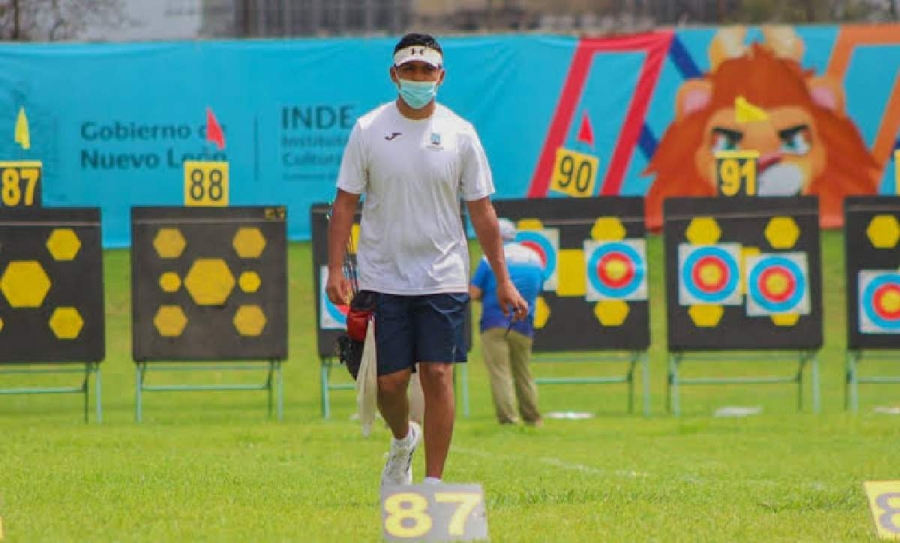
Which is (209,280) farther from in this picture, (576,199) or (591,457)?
(591,457)

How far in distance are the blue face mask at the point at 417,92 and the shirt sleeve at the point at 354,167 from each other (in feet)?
0.80

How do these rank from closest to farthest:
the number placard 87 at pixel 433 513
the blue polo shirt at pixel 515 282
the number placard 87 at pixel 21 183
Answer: the number placard 87 at pixel 433 513
the blue polo shirt at pixel 515 282
the number placard 87 at pixel 21 183

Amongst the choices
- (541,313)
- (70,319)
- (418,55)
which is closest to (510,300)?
(418,55)

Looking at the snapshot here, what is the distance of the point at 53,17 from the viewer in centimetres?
2628

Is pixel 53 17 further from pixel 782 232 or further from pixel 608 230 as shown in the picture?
pixel 782 232

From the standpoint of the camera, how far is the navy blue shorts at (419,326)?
8.88m

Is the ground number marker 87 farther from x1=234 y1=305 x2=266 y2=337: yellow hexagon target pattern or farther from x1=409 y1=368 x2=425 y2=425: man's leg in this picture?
x1=234 y1=305 x2=266 y2=337: yellow hexagon target pattern

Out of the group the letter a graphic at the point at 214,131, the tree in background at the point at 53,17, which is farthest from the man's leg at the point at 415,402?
the tree in background at the point at 53,17

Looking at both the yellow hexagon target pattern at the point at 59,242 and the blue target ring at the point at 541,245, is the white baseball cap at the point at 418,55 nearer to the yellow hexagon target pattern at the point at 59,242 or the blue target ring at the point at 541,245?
the yellow hexagon target pattern at the point at 59,242

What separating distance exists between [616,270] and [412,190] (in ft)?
33.7

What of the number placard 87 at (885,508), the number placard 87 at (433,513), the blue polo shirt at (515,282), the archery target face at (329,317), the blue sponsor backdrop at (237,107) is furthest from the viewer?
the blue sponsor backdrop at (237,107)

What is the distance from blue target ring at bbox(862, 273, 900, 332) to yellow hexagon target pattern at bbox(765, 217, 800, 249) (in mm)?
797

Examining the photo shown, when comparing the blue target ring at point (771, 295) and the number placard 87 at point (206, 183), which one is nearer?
the blue target ring at point (771, 295)

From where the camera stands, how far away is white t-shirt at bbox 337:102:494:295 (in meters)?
8.84
